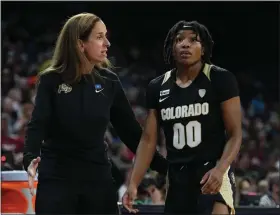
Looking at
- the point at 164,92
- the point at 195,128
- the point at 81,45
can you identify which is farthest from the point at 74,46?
the point at 195,128

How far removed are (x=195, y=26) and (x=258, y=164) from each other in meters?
8.14

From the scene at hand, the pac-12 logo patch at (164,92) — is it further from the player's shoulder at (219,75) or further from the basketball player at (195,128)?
the player's shoulder at (219,75)

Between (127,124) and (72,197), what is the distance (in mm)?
676

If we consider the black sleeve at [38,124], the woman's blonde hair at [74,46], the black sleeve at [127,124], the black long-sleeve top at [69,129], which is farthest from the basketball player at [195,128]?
the black sleeve at [38,124]

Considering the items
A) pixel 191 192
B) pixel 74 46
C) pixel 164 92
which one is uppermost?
pixel 74 46

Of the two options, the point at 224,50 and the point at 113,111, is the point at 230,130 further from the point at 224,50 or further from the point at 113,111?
the point at 224,50

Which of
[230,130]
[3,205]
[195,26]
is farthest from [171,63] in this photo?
[3,205]

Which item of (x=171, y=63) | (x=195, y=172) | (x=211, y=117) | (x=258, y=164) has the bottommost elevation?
(x=258, y=164)

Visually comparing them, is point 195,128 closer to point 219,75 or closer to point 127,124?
point 219,75

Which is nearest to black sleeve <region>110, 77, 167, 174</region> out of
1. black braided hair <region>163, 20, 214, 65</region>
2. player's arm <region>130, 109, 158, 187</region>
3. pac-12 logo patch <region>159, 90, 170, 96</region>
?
player's arm <region>130, 109, 158, 187</region>

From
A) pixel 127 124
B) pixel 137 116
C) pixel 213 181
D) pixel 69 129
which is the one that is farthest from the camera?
pixel 137 116

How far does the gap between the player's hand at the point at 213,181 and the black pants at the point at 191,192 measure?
0.18ft

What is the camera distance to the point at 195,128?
4.60 m

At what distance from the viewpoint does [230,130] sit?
4.53 m
